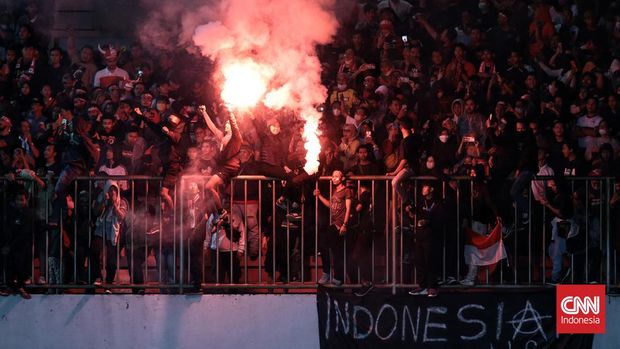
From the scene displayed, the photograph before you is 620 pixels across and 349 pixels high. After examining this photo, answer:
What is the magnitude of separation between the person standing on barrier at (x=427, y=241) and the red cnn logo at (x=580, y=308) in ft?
4.57

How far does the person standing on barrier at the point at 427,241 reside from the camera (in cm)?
1154

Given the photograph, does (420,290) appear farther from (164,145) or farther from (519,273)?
(164,145)

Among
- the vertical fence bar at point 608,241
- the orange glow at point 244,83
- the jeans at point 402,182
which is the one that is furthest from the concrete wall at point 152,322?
the vertical fence bar at point 608,241

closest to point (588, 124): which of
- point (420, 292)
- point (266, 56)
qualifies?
point (420, 292)

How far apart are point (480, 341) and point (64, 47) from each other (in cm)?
777

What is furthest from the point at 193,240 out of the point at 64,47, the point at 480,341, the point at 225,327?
the point at 64,47

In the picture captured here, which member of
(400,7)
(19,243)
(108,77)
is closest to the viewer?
(19,243)

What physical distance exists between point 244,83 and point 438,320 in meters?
3.46

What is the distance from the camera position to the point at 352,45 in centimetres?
1457

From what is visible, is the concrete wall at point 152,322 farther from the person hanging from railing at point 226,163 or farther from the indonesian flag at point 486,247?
the indonesian flag at point 486,247

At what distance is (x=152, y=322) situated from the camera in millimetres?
11562

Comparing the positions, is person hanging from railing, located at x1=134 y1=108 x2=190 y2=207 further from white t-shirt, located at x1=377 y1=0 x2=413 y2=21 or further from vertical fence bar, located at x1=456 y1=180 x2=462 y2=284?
white t-shirt, located at x1=377 y1=0 x2=413 y2=21

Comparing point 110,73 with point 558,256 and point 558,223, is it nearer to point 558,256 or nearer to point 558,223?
point 558,223

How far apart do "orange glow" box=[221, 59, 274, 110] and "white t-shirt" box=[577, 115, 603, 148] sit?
14.2 ft
